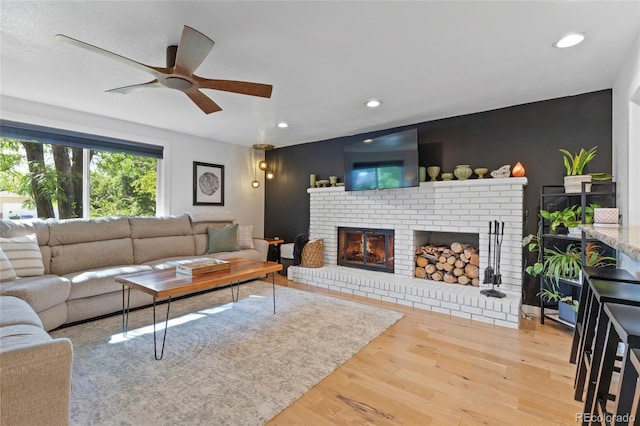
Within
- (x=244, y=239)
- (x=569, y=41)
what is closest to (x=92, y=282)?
(x=244, y=239)

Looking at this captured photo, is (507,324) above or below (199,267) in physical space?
below

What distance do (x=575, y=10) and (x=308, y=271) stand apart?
3746mm

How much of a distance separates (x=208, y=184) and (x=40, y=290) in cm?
277

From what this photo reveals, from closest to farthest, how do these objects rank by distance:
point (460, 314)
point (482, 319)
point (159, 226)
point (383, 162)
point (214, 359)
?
point (214, 359) < point (482, 319) < point (460, 314) < point (383, 162) < point (159, 226)

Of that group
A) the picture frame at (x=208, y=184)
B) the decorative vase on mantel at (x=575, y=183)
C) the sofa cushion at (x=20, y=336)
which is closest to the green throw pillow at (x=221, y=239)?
the picture frame at (x=208, y=184)

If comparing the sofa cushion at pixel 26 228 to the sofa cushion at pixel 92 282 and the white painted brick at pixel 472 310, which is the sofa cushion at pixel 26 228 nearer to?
the sofa cushion at pixel 92 282

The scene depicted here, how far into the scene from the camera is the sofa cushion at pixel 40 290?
2303 millimetres

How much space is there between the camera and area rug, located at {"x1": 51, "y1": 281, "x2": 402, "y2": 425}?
1649 millimetres

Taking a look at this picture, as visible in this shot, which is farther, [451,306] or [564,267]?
[451,306]

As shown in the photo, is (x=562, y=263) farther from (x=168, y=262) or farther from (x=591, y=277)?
(x=168, y=262)

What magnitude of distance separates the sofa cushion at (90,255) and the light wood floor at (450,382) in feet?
9.51

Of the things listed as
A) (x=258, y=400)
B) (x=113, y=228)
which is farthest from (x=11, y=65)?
(x=258, y=400)

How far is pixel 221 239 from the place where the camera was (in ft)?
14.5

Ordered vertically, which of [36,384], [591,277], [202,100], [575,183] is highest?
[202,100]
